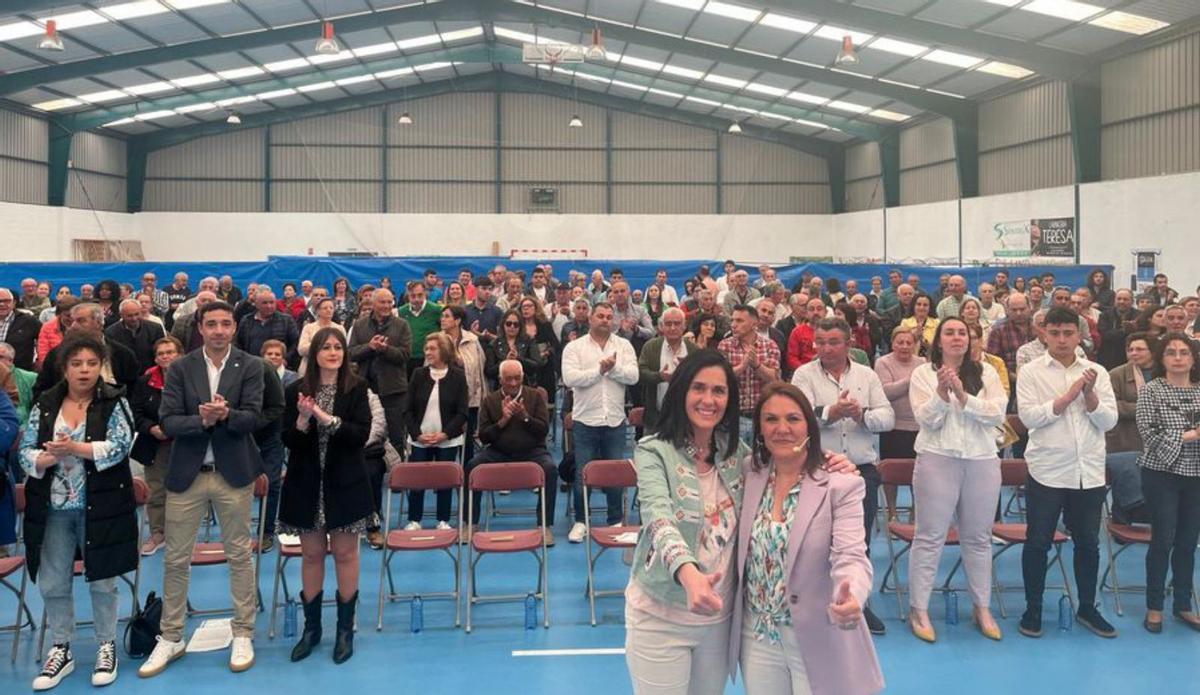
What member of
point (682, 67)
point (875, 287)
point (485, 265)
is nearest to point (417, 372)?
point (485, 265)

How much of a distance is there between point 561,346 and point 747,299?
217cm

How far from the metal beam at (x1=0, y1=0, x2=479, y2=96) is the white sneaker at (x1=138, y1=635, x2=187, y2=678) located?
14.8 metres

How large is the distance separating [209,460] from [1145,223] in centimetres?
1487

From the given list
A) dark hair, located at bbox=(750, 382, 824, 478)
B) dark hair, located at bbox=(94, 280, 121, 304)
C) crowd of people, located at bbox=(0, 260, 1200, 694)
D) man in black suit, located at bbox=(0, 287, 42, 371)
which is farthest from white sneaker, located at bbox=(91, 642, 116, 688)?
dark hair, located at bbox=(94, 280, 121, 304)

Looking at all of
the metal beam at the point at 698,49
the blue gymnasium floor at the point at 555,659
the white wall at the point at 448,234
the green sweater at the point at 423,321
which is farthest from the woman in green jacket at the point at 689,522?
the white wall at the point at 448,234

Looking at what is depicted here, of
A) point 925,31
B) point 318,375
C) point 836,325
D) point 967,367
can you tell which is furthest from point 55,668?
point 925,31

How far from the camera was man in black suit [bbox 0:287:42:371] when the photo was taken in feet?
23.7

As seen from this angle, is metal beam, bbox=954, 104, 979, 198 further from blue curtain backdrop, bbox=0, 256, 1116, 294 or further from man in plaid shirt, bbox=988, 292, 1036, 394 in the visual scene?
man in plaid shirt, bbox=988, 292, 1036, 394

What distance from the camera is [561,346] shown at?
325 inches

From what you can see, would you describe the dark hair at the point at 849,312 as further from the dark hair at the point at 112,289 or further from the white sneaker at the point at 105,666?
the dark hair at the point at 112,289

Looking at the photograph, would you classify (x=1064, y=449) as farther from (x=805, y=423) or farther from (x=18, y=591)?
(x=18, y=591)

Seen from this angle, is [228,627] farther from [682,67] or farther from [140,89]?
[140,89]

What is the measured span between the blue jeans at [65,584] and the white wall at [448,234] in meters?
19.8

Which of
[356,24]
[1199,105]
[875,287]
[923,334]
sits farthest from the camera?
[356,24]
